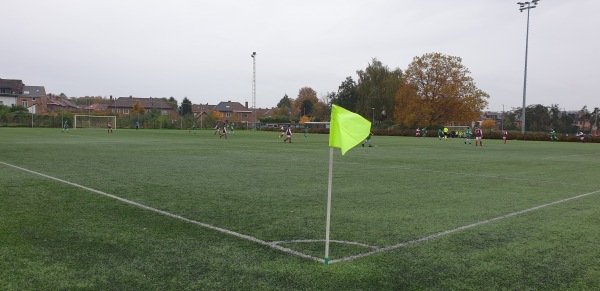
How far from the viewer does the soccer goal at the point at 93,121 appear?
79188 millimetres

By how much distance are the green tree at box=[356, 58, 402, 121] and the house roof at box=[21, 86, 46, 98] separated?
88244 millimetres

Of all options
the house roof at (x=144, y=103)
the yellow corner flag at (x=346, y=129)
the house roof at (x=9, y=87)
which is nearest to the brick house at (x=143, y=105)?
the house roof at (x=144, y=103)

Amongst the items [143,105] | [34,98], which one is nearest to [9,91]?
[34,98]

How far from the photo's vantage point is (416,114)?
68938 millimetres

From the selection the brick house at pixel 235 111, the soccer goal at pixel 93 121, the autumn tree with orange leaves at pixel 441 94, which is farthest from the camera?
the brick house at pixel 235 111

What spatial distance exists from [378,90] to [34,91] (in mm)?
94138

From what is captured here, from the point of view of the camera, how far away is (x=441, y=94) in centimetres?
6800

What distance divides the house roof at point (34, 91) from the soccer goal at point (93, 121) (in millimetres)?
46288

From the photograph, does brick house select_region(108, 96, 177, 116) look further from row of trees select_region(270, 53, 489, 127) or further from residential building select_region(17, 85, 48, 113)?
row of trees select_region(270, 53, 489, 127)

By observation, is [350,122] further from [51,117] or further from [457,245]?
[51,117]

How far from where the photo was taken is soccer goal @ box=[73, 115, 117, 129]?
7919 cm

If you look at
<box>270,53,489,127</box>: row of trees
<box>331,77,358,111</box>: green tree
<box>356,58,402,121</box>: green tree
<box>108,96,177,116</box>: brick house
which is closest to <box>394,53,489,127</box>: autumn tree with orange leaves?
<box>270,53,489,127</box>: row of trees

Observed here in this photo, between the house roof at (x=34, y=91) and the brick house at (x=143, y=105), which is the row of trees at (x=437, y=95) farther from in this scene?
the house roof at (x=34, y=91)

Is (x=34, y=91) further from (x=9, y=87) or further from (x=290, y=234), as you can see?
(x=290, y=234)
